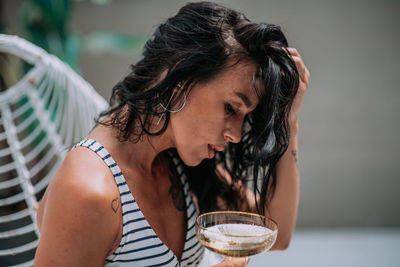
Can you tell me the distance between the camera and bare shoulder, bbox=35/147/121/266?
0.68 m

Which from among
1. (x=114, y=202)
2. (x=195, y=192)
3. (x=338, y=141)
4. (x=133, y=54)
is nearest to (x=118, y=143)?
(x=114, y=202)

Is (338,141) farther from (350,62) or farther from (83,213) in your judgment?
(83,213)

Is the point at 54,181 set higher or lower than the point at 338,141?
higher

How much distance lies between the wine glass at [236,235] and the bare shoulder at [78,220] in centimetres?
18

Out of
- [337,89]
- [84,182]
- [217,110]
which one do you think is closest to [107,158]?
[84,182]

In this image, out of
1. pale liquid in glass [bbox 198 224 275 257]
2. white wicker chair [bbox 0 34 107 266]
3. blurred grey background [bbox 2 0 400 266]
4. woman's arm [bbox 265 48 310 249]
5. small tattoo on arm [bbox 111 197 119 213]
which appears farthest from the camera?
blurred grey background [bbox 2 0 400 266]

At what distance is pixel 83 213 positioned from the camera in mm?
687

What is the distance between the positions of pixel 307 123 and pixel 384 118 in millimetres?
481

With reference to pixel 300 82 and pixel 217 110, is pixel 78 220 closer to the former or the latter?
pixel 217 110

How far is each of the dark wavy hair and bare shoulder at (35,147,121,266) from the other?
0.17m

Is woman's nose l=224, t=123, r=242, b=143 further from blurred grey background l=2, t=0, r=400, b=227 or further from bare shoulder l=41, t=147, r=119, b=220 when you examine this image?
blurred grey background l=2, t=0, r=400, b=227

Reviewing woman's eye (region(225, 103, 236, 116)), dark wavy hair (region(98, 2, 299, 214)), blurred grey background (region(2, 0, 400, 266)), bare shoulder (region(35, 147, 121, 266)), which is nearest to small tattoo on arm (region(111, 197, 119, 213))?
bare shoulder (region(35, 147, 121, 266))

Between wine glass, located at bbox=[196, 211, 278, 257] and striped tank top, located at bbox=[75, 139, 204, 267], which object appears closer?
wine glass, located at bbox=[196, 211, 278, 257]

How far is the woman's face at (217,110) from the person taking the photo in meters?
0.77
